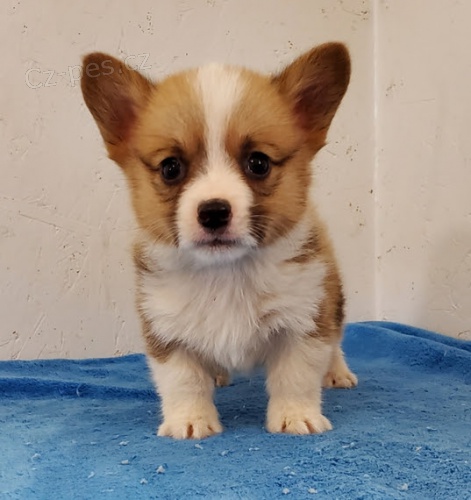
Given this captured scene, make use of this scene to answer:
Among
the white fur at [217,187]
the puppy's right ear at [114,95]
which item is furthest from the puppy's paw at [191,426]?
the puppy's right ear at [114,95]

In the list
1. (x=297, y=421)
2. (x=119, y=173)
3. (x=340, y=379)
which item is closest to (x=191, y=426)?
(x=297, y=421)

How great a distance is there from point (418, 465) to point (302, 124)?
0.89 metres

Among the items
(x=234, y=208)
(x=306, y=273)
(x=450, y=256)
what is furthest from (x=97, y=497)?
(x=450, y=256)

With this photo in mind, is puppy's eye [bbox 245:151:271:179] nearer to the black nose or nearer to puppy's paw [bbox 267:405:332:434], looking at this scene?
the black nose

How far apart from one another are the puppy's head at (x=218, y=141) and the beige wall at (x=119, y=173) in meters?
0.95

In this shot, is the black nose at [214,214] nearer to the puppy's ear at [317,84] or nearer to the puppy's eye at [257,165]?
the puppy's eye at [257,165]

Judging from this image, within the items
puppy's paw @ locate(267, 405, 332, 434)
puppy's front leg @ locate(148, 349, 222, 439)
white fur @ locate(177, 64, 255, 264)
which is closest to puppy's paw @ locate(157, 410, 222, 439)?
puppy's front leg @ locate(148, 349, 222, 439)

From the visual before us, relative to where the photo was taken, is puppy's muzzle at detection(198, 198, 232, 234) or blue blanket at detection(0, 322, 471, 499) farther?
puppy's muzzle at detection(198, 198, 232, 234)

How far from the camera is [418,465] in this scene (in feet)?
4.31

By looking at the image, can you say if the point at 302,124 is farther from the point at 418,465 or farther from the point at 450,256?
the point at 450,256

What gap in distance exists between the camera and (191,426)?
162 centimetres

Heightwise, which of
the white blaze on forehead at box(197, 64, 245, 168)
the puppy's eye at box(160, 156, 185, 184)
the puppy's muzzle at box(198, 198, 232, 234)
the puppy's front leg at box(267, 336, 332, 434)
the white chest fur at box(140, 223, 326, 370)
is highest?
the white blaze on forehead at box(197, 64, 245, 168)

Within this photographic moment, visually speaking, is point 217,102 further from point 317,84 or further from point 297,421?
point 297,421

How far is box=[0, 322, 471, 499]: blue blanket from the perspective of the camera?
1.23m
